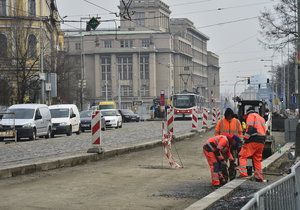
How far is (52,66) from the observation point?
61.8m

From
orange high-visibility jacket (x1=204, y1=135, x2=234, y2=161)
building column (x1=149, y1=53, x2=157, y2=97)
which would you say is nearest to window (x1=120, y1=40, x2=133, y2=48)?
building column (x1=149, y1=53, x2=157, y2=97)

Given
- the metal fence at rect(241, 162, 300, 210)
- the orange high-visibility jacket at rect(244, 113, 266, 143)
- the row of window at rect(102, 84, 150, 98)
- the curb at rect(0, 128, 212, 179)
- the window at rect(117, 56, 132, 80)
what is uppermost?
→ the window at rect(117, 56, 132, 80)

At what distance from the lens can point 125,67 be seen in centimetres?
13850

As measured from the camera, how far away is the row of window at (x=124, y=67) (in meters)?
138

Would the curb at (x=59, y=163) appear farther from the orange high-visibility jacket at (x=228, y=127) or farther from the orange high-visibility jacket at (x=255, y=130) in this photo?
the orange high-visibility jacket at (x=255, y=130)

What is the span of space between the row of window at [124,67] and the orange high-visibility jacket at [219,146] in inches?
4912

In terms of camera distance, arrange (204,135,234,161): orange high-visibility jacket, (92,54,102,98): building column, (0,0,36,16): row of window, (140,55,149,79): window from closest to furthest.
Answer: (204,135,234,161): orange high-visibility jacket
(0,0,36,16): row of window
(92,54,102,98): building column
(140,55,149,79): window

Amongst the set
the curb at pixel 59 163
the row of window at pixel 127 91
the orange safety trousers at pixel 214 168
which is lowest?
the curb at pixel 59 163

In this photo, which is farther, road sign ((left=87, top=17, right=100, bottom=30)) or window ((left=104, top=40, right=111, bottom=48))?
window ((left=104, top=40, right=111, bottom=48))

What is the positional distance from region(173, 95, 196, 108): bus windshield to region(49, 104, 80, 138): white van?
3383 centimetres

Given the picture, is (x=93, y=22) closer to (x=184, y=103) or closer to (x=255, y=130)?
(x=255, y=130)

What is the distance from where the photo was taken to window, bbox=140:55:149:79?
13850cm

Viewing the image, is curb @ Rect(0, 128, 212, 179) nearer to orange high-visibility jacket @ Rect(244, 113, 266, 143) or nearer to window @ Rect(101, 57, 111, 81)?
orange high-visibility jacket @ Rect(244, 113, 266, 143)

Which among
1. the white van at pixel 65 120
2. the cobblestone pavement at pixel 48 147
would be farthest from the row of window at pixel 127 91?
the cobblestone pavement at pixel 48 147
